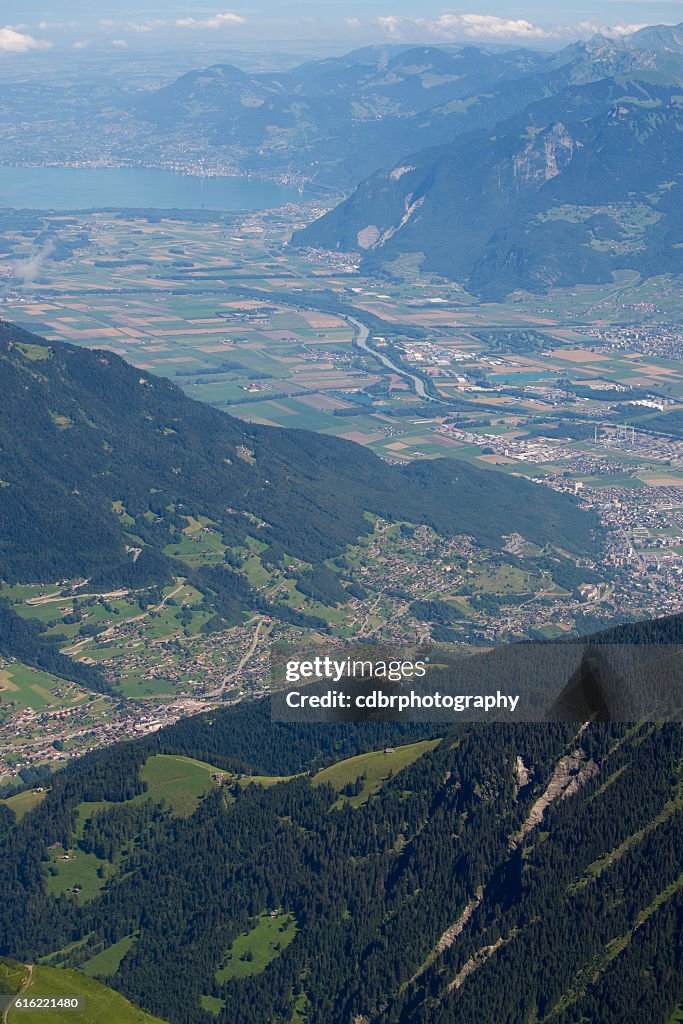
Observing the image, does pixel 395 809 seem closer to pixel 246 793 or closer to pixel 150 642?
pixel 246 793

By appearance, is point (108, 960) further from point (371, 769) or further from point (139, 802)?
point (371, 769)

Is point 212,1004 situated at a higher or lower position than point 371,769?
lower

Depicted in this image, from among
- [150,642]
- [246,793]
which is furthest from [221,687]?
[246,793]

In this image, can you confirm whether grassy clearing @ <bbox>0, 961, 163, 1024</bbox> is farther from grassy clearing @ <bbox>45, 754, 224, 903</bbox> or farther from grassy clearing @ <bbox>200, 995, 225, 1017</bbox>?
grassy clearing @ <bbox>45, 754, 224, 903</bbox>

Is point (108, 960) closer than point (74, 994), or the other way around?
point (74, 994)

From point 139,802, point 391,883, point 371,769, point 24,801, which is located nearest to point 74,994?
point 391,883

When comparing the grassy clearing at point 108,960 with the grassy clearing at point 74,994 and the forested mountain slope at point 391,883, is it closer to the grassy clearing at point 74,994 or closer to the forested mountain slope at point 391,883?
the forested mountain slope at point 391,883
